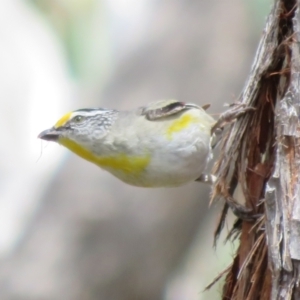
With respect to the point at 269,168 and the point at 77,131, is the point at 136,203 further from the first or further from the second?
the point at 269,168

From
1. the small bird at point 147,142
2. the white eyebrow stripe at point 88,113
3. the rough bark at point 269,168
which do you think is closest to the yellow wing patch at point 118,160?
the small bird at point 147,142

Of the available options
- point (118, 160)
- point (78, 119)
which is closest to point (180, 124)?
point (118, 160)

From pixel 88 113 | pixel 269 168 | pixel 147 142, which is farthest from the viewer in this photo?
pixel 88 113

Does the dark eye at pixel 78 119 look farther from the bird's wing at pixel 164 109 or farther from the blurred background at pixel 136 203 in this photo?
the blurred background at pixel 136 203

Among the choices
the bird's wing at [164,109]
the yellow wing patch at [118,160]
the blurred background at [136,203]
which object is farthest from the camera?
the blurred background at [136,203]

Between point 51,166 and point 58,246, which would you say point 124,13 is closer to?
point 51,166

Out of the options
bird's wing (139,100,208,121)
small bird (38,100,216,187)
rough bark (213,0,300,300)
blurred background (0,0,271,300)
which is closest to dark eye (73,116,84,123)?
small bird (38,100,216,187)

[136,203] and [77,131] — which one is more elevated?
[77,131]

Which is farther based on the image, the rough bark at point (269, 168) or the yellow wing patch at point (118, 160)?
the yellow wing patch at point (118, 160)
